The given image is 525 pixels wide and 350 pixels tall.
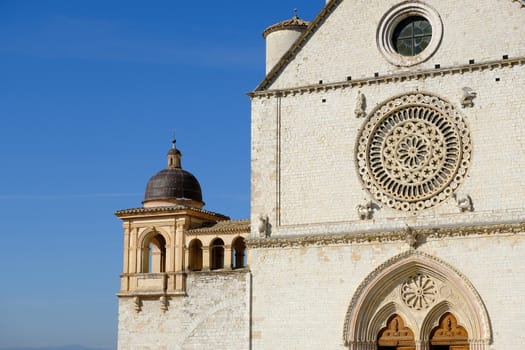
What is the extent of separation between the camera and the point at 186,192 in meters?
30.3

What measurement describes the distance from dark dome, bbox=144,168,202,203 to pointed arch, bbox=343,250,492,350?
25.7ft

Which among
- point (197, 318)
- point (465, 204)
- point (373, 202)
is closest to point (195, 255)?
point (197, 318)

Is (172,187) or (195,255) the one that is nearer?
(195,255)

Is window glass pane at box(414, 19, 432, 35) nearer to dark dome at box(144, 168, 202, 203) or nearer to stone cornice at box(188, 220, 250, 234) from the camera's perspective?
stone cornice at box(188, 220, 250, 234)

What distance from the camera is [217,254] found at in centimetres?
3009

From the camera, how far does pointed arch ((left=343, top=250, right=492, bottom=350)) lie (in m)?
23.7

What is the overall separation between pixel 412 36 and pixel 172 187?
9.43m

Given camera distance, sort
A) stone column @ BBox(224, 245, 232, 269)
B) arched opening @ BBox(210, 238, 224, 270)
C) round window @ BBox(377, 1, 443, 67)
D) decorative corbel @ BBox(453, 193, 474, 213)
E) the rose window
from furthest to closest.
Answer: arched opening @ BBox(210, 238, 224, 270)
stone column @ BBox(224, 245, 232, 269)
round window @ BBox(377, 1, 443, 67)
the rose window
decorative corbel @ BBox(453, 193, 474, 213)

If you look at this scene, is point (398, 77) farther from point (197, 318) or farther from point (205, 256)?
point (197, 318)

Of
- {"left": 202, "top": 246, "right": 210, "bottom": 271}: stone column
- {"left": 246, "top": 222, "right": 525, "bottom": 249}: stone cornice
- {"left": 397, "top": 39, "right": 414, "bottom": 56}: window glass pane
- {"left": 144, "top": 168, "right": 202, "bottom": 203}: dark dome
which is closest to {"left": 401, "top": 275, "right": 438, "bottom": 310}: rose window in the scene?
{"left": 246, "top": 222, "right": 525, "bottom": 249}: stone cornice

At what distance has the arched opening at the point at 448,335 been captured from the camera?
24.1 meters

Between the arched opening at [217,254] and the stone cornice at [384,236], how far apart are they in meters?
2.52

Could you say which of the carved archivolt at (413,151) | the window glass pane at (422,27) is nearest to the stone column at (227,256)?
the carved archivolt at (413,151)

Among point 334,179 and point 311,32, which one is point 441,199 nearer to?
point 334,179
